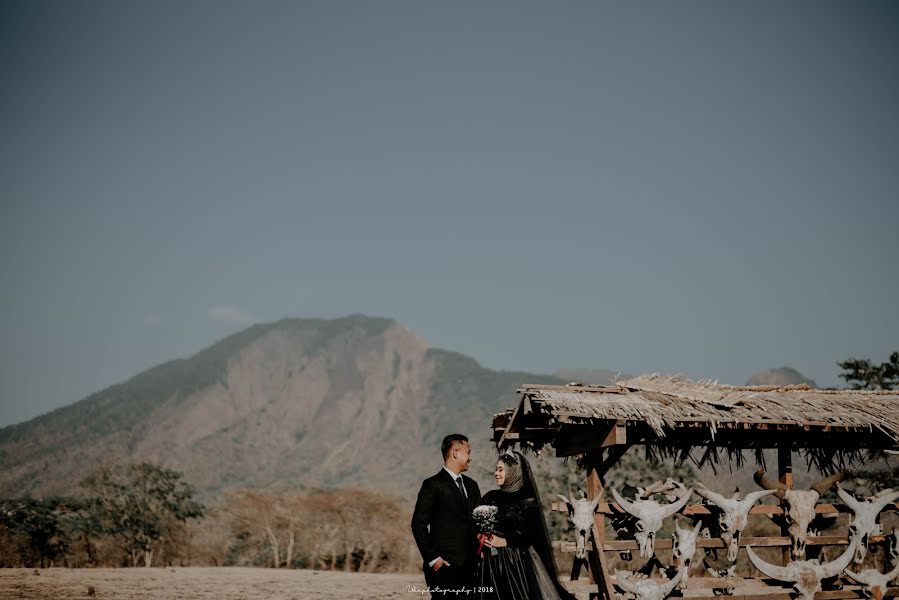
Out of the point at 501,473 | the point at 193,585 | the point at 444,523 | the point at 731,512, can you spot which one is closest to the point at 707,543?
the point at 731,512

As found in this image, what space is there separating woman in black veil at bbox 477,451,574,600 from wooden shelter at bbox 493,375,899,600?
82.1 inches

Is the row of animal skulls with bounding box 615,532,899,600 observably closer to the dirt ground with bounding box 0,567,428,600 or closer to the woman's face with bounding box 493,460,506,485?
the woman's face with bounding box 493,460,506,485

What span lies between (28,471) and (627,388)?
84813 millimetres

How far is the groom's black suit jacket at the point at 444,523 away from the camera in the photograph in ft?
20.7

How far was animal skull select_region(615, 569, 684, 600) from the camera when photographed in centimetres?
888

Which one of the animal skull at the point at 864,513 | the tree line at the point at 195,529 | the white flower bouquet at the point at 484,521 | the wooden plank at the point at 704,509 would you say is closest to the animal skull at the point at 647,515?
the wooden plank at the point at 704,509

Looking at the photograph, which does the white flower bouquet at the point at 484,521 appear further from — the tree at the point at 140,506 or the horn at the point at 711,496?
the tree at the point at 140,506

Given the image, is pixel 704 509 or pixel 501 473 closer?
pixel 501 473

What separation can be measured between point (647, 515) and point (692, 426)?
1245 millimetres

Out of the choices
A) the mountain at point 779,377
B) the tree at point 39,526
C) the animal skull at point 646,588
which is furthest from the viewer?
the mountain at point 779,377

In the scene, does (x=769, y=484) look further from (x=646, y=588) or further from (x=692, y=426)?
(x=646, y=588)

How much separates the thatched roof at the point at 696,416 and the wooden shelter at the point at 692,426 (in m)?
0.01

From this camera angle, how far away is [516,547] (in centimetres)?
673

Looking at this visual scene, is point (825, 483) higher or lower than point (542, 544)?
higher
